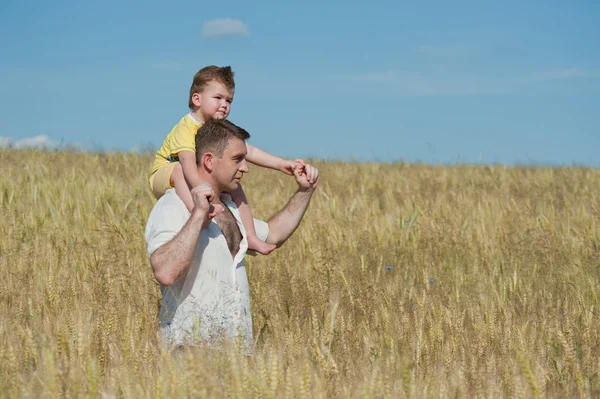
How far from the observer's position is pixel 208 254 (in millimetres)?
2932

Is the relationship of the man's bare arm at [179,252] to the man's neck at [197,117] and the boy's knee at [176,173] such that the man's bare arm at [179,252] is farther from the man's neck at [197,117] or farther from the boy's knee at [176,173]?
the man's neck at [197,117]

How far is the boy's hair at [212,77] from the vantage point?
12.3ft

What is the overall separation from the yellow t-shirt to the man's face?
616mm

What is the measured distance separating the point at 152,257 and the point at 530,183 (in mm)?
8149

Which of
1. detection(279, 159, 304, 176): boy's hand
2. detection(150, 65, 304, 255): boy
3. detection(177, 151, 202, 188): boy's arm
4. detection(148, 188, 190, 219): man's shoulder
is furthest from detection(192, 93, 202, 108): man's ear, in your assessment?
detection(148, 188, 190, 219): man's shoulder

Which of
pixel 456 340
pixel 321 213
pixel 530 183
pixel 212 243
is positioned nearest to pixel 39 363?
pixel 212 243

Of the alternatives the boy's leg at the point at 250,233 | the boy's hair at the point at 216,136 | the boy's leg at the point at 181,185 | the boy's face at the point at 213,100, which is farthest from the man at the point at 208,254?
the boy's face at the point at 213,100

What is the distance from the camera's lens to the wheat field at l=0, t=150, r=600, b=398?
2201 millimetres

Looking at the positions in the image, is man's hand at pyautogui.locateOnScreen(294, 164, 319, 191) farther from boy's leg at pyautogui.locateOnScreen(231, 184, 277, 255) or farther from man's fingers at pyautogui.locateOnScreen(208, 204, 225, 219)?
man's fingers at pyautogui.locateOnScreen(208, 204, 225, 219)

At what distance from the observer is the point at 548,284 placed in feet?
14.9

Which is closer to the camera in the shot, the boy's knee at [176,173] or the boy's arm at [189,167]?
the boy's arm at [189,167]

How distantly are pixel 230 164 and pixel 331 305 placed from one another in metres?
0.76

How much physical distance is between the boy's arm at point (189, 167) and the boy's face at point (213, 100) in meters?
0.30

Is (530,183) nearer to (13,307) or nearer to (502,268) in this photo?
(502,268)
